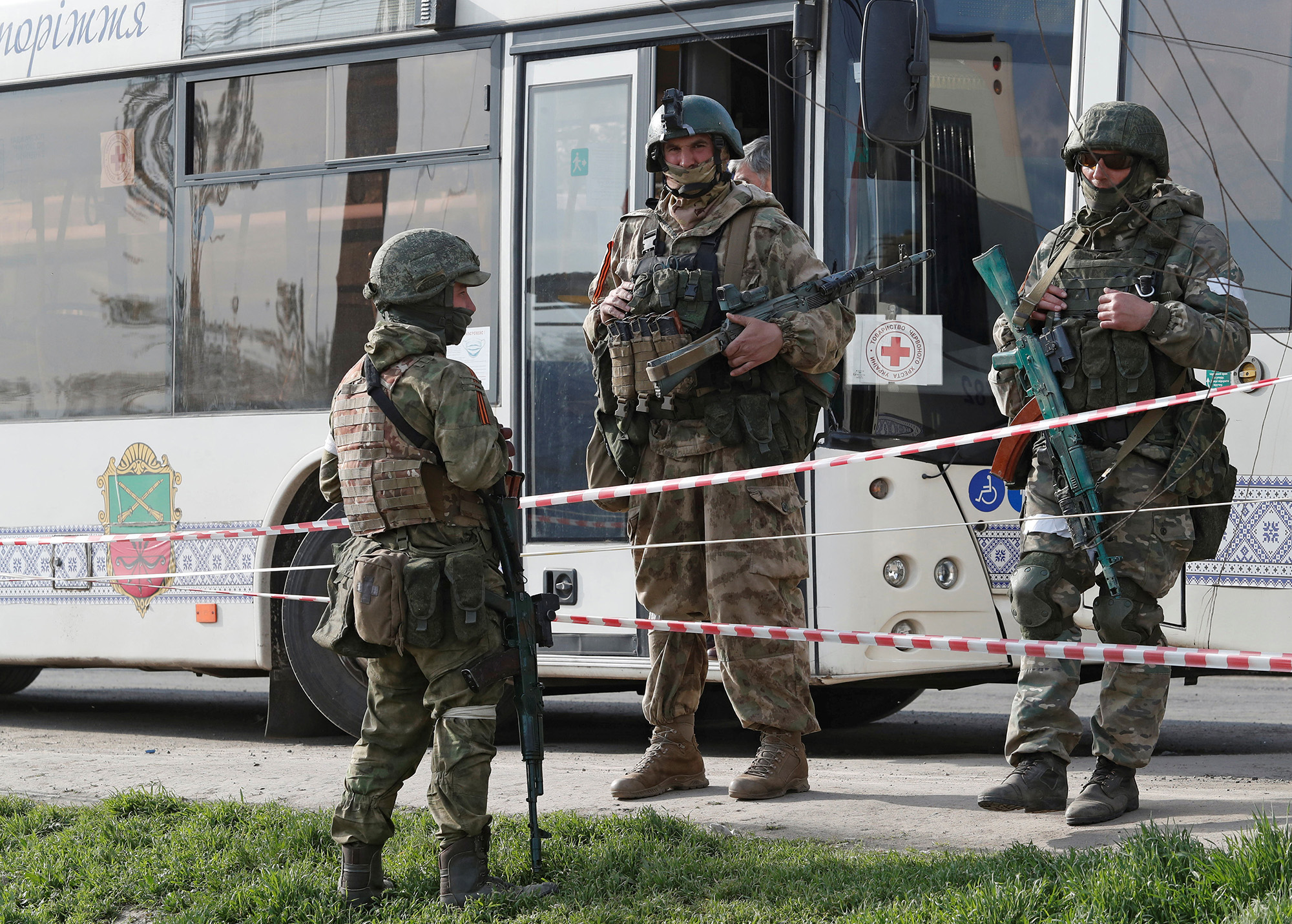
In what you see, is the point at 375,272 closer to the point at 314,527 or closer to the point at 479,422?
the point at 479,422

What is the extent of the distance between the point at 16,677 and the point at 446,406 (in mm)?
6456

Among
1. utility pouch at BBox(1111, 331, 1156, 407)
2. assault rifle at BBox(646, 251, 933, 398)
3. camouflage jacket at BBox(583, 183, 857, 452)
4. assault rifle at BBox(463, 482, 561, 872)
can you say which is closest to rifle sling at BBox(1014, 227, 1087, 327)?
utility pouch at BBox(1111, 331, 1156, 407)

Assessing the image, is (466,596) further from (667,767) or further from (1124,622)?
(1124,622)

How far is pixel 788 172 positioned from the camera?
561cm

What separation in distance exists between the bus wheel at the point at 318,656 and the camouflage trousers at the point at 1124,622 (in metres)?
3.22

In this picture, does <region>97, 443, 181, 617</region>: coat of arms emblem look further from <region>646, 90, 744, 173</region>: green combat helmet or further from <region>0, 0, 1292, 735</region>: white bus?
<region>646, 90, 744, 173</region>: green combat helmet

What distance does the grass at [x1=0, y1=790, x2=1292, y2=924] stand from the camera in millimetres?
3096

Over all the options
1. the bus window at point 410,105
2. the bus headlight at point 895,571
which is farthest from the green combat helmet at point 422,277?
the bus window at point 410,105

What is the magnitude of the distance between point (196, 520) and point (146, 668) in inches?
34.2

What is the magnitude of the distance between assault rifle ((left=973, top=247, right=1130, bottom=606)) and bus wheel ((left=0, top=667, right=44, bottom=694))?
22.2ft

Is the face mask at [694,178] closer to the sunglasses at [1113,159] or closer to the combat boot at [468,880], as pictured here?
the sunglasses at [1113,159]

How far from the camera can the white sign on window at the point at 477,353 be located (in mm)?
6164

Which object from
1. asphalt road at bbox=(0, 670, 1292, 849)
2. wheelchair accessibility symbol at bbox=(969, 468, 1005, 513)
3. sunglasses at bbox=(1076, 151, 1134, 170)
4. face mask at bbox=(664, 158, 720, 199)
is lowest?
asphalt road at bbox=(0, 670, 1292, 849)

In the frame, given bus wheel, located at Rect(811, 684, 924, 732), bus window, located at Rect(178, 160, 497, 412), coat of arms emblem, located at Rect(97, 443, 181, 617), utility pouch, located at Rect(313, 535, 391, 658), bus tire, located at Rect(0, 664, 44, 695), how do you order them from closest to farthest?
utility pouch, located at Rect(313, 535, 391, 658) < bus window, located at Rect(178, 160, 497, 412) < coat of arms emblem, located at Rect(97, 443, 181, 617) < bus wheel, located at Rect(811, 684, 924, 732) < bus tire, located at Rect(0, 664, 44, 695)
